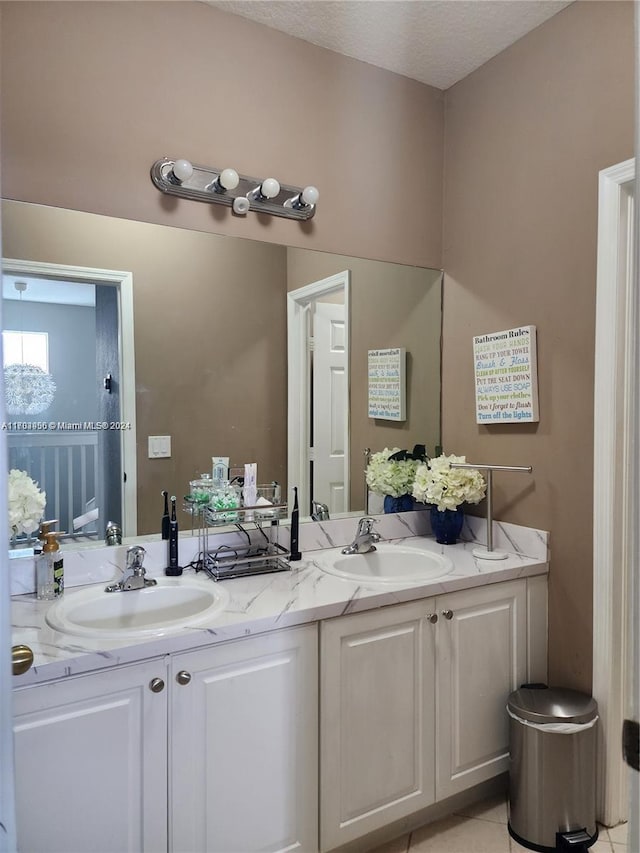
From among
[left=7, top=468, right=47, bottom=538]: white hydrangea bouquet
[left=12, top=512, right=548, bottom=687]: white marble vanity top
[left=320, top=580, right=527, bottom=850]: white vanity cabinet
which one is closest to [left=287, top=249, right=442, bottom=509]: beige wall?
[left=12, top=512, right=548, bottom=687]: white marble vanity top

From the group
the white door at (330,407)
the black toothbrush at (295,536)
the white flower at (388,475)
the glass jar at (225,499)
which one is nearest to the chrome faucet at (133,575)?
the glass jar at (225,499)

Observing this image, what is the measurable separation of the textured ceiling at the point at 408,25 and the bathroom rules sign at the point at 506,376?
1.10 m

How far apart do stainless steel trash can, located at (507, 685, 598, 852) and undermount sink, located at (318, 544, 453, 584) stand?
1.78 ft

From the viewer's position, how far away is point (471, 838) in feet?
5.98

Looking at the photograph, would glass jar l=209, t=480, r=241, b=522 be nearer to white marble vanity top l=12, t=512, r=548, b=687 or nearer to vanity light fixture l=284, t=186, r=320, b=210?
white marble vanity top l=12, t=512, r=548, b=687

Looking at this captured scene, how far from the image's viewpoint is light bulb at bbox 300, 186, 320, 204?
6.78 feet

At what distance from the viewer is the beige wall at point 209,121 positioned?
168 centimetres

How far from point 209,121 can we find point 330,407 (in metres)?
1.12

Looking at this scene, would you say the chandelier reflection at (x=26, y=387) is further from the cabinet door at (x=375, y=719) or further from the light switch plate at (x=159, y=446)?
the cabinet door at (x=375, y=719)

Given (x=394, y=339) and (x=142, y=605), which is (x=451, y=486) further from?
(x=142, y=605)

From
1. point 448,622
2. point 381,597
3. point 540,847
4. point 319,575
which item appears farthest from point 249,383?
point 540,847

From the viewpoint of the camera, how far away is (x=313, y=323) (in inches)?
88.5

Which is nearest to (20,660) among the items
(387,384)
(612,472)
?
(612,472)

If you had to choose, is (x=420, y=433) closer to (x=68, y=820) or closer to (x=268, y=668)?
(x=268, y=668)
